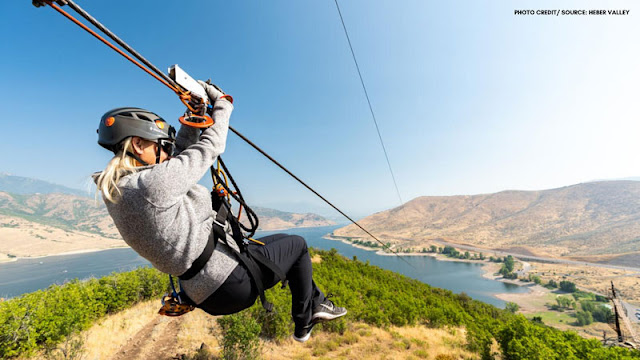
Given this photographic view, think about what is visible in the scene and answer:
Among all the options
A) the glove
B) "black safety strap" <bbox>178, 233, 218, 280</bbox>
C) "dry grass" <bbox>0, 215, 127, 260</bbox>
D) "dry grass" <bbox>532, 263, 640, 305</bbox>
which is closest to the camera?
"black safety strap" <bbox>178, 233, 218, 280</bbox>

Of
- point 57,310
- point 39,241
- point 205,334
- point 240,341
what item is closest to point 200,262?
point 240,341

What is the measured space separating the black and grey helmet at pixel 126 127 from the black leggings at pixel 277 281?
1.06 metres

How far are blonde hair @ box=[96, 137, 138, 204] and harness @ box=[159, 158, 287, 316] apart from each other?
56cm

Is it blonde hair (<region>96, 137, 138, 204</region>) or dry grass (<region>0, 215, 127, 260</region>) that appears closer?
blonde hair (<region>96, 137, 138, 204</region>)

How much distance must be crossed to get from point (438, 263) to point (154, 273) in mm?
113771

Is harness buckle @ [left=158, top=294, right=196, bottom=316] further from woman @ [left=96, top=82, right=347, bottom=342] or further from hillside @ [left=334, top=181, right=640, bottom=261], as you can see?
hillside @ [left=334, top=181, right=640, bottom=261]

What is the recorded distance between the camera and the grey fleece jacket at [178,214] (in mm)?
1303

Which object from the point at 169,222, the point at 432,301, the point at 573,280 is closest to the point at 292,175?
the point at 169,222

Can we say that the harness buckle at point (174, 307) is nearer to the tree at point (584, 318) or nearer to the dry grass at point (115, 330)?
the dry grass at point (115, 330)

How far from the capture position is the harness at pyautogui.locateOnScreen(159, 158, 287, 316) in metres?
1.63

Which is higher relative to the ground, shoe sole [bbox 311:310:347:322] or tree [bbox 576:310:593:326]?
shoe sole [bbox 311:310:347:322]

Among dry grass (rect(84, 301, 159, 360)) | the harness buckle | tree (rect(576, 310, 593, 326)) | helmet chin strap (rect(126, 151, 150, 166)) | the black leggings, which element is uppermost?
helmet chin strap (rect(126, 151, 150, 166))

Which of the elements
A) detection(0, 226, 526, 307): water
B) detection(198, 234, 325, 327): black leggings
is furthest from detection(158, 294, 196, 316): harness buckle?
detection(0, 226, 526, 307): water

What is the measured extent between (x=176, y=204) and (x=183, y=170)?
20 cm
